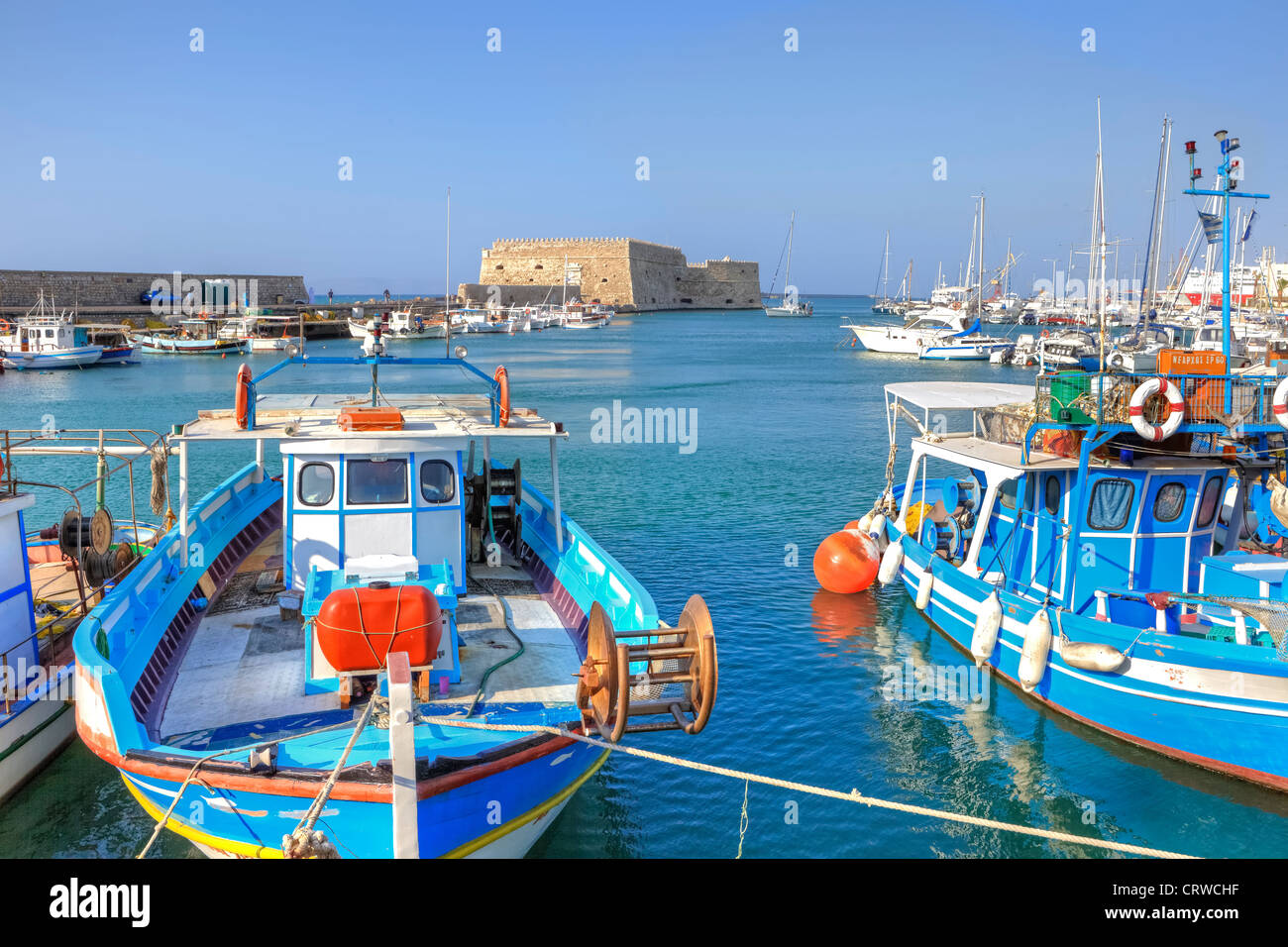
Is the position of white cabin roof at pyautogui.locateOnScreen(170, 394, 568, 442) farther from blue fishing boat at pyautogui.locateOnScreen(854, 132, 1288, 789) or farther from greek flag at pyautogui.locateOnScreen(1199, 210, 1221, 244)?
greek flag at pyautogui.locateOnScreen(1199, 210, 1221, 244)

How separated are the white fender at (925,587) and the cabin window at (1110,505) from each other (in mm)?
2909

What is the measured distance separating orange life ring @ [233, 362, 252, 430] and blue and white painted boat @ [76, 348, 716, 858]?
0.04 metres

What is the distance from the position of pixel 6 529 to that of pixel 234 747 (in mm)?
4598

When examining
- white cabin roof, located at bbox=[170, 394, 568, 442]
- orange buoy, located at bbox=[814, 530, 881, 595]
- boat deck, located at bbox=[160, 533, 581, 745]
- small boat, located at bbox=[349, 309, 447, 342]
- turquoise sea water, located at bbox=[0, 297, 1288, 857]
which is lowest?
turquoise sea water, located at bbox=[0, 297, 1288, 857]

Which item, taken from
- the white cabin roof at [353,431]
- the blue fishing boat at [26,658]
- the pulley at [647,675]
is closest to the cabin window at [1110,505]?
the white cabin roof at [353,431]

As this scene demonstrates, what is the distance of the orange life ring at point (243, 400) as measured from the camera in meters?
10.8

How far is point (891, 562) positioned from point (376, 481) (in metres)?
9.26

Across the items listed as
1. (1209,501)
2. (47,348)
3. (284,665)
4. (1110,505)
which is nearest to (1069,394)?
(1110,505)

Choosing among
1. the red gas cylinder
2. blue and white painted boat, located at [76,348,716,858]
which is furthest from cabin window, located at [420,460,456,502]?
the red gas cylinder

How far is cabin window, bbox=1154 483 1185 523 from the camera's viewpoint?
42.0 ft

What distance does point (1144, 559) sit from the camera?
42.3 ft

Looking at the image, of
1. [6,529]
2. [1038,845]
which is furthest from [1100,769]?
[6,529]

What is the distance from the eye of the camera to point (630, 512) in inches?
960

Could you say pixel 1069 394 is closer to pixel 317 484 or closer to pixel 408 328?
pixel 317 484
